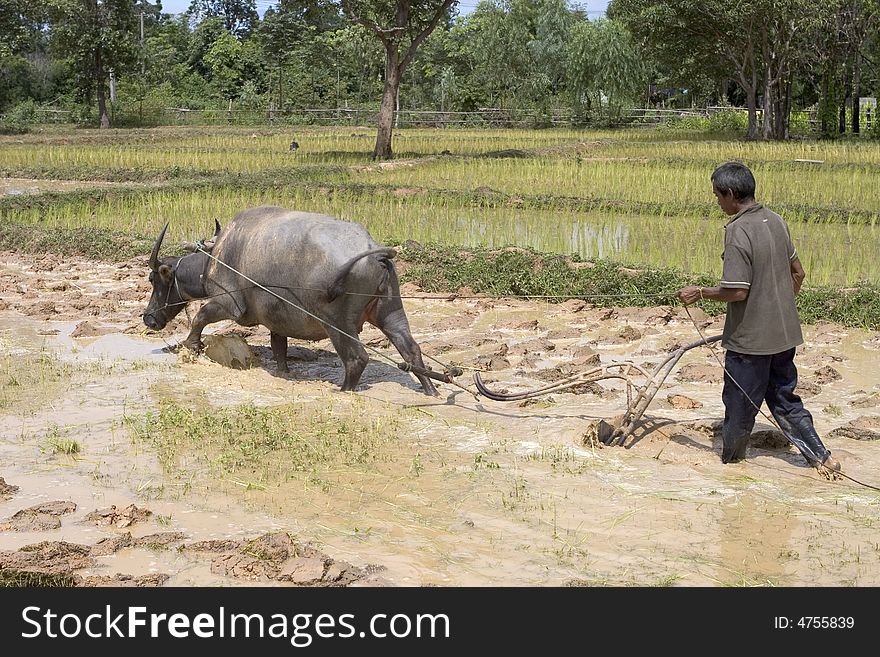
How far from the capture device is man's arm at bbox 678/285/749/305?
4.82 metres

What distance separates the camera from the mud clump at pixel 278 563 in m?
4.01

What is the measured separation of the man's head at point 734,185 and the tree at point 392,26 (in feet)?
58.2

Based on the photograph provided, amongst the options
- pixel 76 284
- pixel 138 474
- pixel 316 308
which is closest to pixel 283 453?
pixel 138 474

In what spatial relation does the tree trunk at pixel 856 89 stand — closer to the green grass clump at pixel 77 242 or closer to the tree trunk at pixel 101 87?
Answer: the tree trunk at pixel 101 87

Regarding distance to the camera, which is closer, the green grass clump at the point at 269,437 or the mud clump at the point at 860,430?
the green grass clump at the point at 269,437

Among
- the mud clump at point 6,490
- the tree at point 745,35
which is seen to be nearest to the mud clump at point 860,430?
the mud clump at point 6,490

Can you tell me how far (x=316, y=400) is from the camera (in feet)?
21.5

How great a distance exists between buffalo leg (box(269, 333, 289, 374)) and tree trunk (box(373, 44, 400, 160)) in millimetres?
15662

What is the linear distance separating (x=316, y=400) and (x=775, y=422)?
267cm

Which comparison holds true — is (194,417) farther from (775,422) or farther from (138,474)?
(775,422)

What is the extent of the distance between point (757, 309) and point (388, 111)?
1902 cm

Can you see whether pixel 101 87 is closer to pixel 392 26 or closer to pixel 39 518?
pixel 392 26

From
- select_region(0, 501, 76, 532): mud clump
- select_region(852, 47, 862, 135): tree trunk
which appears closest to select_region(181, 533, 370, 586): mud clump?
select_region(0, 501, 76, 532): mud clump

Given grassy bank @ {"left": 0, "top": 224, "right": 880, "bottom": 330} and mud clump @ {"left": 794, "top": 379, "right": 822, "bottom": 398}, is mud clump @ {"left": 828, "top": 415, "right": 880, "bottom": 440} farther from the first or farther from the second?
grassy bank @ {"left": 0, "top": 224, "right": 880, "bottom": 330}
